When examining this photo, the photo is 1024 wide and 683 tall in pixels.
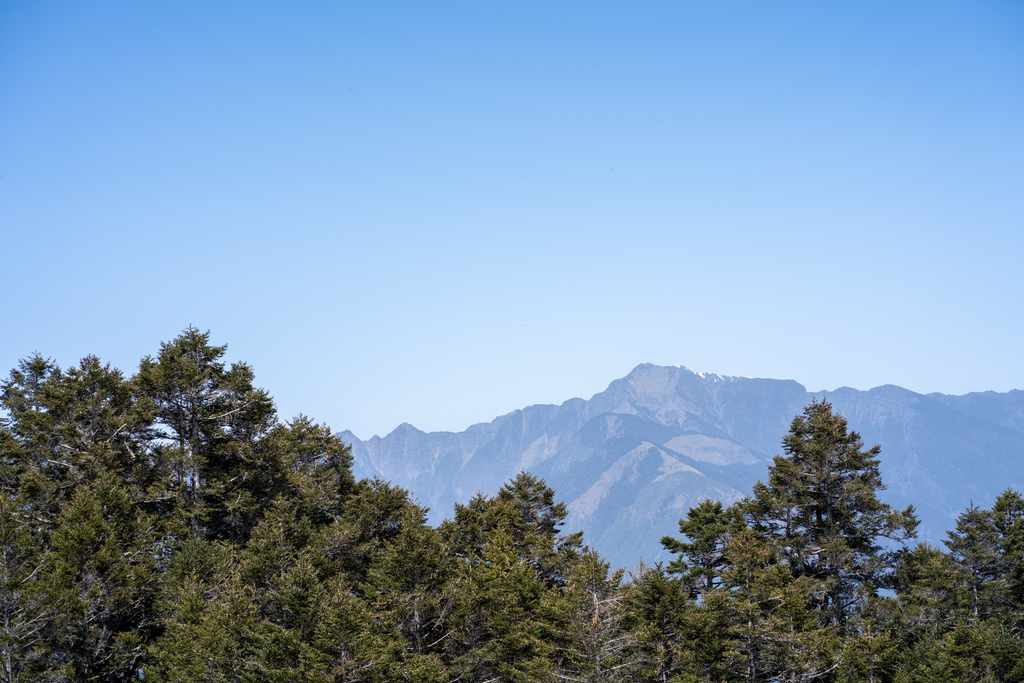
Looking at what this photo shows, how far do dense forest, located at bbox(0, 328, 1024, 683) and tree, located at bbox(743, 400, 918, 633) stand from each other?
7.7 inches

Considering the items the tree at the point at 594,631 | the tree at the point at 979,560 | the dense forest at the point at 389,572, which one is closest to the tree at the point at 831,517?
the dense forest at the point at 389,572

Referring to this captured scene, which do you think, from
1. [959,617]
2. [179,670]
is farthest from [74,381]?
[959,617]

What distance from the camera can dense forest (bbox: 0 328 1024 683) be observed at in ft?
115

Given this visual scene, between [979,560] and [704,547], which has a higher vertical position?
[704,547]

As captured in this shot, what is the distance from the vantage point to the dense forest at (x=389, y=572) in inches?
1382

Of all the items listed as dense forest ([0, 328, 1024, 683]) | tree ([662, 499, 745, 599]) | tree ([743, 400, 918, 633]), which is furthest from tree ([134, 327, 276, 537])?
tree ([743, 400, 918, 633])

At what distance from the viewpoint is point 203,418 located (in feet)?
184

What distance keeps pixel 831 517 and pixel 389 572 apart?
122ft

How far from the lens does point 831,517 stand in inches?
2231

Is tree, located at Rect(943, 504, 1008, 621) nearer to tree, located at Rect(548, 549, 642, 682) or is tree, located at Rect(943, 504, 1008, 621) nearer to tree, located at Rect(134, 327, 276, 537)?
tree, located at Rect(548, 549, 642, 682)

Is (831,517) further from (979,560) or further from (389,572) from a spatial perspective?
(389,572)

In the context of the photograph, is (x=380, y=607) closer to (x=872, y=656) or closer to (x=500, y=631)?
(x=500, y=631)

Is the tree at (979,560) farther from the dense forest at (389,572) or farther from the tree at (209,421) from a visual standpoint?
the tree at (209,421)

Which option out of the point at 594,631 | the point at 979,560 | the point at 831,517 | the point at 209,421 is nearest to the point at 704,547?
the point at 831,517
